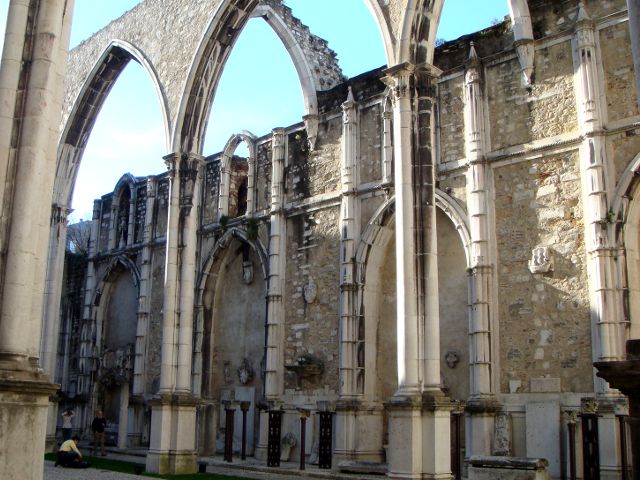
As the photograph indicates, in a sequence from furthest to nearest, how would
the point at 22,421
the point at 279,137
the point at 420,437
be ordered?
the point at 279,137 → the point at 420,437 → the point at 22,421

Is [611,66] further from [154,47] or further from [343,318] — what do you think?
[154,47]

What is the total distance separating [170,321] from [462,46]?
815 cm

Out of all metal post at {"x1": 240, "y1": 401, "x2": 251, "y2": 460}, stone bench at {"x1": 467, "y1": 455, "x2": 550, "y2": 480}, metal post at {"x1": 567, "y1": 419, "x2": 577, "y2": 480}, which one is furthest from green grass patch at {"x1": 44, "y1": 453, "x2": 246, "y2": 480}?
metal post at {"x1": 567, "y1": 419, "x2": 577, "y2": 480}

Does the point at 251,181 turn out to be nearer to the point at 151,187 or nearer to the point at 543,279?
the point at 151,187

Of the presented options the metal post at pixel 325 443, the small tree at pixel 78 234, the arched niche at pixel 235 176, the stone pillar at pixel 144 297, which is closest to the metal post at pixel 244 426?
the metal post at pixel 325 443

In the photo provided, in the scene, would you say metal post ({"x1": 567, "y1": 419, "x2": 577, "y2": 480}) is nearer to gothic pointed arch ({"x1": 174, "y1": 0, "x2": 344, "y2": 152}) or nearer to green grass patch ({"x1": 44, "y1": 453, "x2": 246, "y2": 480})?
green grass patch ({"x1": 44, "y1": 453, "x2": 246, "y2": 480})

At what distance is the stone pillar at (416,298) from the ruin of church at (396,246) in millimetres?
29

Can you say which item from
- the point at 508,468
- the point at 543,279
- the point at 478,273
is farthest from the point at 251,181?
the point at 508,468

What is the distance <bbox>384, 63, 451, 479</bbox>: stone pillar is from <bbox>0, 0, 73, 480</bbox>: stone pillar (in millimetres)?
4991

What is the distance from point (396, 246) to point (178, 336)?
5875mm

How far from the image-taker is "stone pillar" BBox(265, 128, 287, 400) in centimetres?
1859

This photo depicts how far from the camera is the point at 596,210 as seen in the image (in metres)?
13.5

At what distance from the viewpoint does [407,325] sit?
11047 mm

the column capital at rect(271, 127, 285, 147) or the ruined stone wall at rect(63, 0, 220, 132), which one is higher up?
the ruined stone wall at rect(63, 0, 220, 132)
